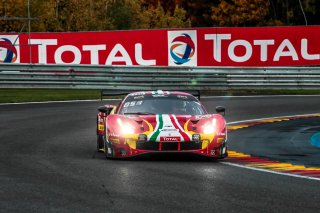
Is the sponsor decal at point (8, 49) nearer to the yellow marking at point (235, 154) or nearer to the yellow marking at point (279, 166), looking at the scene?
the yellow marking at point (235, 154)

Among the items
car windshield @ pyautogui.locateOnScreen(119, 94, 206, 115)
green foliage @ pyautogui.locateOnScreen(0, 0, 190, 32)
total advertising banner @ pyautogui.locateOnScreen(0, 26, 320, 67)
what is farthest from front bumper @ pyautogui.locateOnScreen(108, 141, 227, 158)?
green foliage @ pyautogui.locateOnScreen(0, 0, 190, 32)

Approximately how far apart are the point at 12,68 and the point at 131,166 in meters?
17.5

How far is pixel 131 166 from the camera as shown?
11.6 meters

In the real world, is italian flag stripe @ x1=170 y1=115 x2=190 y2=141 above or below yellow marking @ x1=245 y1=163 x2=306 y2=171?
above

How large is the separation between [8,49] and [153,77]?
706 cm

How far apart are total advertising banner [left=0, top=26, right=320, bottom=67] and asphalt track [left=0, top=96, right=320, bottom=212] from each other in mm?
16796

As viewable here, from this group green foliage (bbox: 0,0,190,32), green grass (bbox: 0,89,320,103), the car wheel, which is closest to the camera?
the car wheel

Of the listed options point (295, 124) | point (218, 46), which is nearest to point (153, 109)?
point (295, 124)

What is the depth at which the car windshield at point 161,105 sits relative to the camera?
13391mm

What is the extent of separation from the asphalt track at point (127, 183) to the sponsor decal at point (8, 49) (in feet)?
55.7

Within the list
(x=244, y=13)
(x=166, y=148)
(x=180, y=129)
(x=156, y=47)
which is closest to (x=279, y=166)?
(x=180, y=129)

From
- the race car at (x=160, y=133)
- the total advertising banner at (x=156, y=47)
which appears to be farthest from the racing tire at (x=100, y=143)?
the total advertising banner at (x=156, y=47)

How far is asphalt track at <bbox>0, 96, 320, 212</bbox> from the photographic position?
8.32m

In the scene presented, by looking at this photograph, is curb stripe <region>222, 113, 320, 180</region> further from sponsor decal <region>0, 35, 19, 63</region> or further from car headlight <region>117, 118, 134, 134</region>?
sponsor decal <region>0, 35, 19, 63</region>
